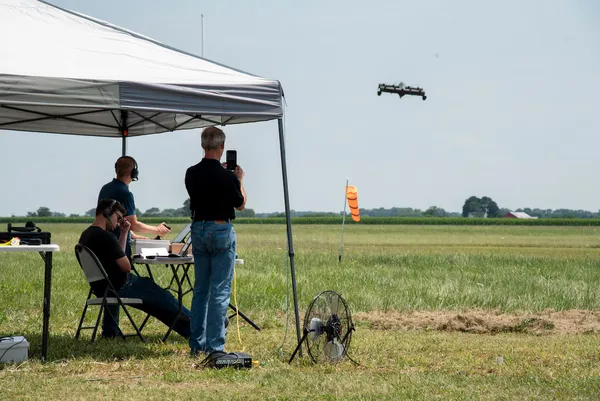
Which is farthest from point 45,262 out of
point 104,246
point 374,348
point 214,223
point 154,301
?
point 374,348

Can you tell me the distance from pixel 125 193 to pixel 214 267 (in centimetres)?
172

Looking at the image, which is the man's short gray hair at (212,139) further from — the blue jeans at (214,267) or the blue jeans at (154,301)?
the blue jeans at (154,301)

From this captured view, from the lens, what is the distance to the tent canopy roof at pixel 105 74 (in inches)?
269

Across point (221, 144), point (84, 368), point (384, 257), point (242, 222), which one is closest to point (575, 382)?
point (221, 144)

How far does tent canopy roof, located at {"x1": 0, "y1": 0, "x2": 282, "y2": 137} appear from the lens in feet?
22.4


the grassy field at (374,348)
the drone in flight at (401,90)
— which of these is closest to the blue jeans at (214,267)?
the grassy field at (374,348)

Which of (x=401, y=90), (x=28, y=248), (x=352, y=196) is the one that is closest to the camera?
(x=28, y=248)

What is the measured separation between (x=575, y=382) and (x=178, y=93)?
3790 mm

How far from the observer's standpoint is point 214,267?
7.23 metres

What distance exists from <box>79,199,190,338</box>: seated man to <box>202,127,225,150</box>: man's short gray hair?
1333 mm

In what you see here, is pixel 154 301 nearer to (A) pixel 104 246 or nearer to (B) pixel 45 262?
(A) pixel 104 246

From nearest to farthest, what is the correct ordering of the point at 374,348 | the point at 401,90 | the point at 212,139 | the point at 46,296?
the point at 212,139 → the point at 46,296 → the point at 374,348 → the point at 401,90

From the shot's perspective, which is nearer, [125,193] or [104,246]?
[104,246]

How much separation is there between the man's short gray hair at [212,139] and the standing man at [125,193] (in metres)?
1.51
